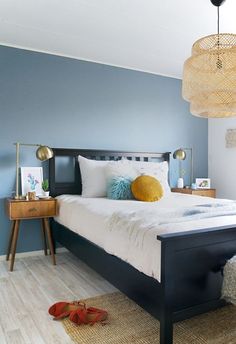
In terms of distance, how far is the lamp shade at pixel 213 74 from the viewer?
185 centimetres

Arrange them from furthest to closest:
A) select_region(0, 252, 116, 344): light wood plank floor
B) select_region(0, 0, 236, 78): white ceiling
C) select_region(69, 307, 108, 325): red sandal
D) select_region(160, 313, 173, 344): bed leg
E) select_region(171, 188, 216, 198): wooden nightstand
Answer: select_region(171, 188, 216, 198): wooden nightstand
select_region(0, 0, 236, 78): white ceiling
select_region(69, 307, 108, 325): red sandal
select_region(0, 252, 116, 344): light wood plank floor
select_region(160, 313, 173, 344): bed leg

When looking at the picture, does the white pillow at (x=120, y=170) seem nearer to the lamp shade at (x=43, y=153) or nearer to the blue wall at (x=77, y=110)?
the blue wall at (x=77, y=110)

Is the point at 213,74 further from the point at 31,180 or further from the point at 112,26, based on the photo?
the point at 31,180

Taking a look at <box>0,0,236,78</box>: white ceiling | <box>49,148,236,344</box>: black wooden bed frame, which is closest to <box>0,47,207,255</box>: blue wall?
<box>0,0,236,78</box>: white ceiling

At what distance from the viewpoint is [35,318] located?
1.91 metres

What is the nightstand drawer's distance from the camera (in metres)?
Answer: 2.85

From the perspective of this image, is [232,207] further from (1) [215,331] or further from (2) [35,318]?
(2) [35,318]

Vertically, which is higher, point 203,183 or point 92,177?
point 92,177

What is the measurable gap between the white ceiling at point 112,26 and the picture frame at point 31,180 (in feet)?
4.56

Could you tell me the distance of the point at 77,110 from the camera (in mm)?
3553

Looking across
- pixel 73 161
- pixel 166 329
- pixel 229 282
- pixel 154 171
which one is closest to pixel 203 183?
pixel 154 171

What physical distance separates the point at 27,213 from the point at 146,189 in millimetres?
1247

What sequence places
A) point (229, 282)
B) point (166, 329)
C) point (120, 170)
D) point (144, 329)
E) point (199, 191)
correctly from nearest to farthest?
point (166, 329) → point (229, 282) → point (144, 329) → point (120, 170) → point (199, 191)

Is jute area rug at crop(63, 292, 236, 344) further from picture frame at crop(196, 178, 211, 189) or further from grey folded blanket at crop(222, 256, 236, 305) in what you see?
picture frame at crop(196, 178, 211, 189)
